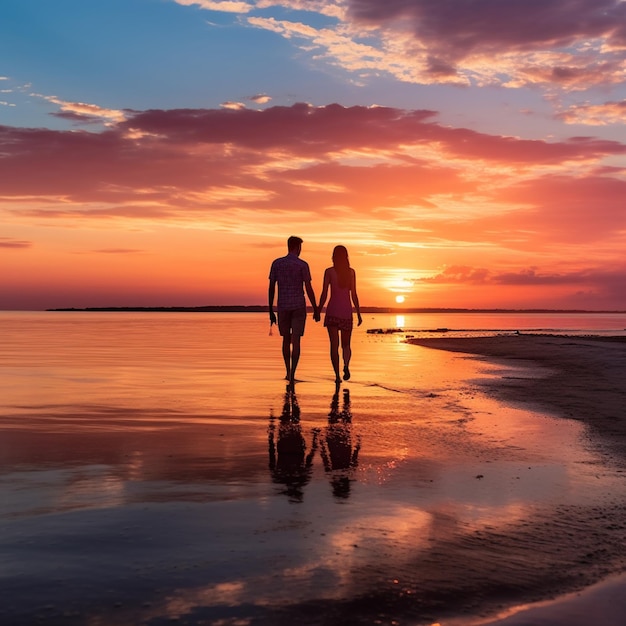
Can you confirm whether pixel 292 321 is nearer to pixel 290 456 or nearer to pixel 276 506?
pixel 290 456

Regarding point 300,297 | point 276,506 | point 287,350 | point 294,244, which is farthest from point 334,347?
point 276,506

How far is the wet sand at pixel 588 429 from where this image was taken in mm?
3648

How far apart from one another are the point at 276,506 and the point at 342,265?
1067 cm

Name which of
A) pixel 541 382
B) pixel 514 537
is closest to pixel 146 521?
pixel 514 537

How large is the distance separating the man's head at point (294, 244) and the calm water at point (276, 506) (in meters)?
4.20

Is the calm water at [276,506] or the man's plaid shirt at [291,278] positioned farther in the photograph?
the man's plaid shirt at [291,278]

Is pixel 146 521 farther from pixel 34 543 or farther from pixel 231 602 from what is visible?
pixel 231 602

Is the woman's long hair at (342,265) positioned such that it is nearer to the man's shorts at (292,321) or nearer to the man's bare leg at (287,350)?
the man's shorts at (292,321)

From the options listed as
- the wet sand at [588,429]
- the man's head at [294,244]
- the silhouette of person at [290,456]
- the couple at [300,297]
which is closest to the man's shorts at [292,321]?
the couple at [300,297]

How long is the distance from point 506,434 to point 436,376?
921cm

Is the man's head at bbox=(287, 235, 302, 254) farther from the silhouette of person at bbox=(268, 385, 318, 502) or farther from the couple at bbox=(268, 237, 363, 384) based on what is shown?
the silhouette of person at bbox=(268, 385, 318, 502)

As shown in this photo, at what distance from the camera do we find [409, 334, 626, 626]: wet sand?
3.65 m

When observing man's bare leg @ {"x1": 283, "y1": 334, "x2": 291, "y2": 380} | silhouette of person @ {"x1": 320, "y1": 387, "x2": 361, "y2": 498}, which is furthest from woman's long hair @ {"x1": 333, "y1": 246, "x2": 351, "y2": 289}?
silhouette of person @ {"x1": 320, "y1": 387, "x2": 361, "y2": 498}

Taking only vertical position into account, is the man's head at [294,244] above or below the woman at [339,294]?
above
